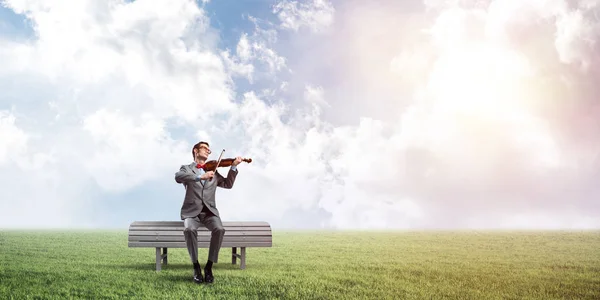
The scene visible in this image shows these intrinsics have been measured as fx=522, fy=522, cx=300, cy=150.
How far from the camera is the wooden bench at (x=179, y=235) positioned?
1174 cm

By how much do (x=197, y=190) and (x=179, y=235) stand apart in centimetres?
174

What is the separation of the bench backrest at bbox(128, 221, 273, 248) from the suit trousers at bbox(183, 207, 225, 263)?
3.71ft

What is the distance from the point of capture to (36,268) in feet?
41.5

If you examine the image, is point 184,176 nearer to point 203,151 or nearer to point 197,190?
point 197,190

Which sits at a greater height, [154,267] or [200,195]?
[200,195]

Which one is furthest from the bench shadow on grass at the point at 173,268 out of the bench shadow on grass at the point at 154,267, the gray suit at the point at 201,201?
the gray suit at the point at 201,201

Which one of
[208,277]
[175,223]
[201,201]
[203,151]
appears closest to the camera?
[208,277]

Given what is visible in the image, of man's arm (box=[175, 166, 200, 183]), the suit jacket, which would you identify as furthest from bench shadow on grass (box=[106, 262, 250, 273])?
man's arm (box=[175, 166, 200, 183])

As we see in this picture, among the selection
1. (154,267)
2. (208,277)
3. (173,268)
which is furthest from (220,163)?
(154,267)

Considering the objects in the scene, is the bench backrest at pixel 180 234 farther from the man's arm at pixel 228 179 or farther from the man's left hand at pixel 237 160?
the man's left hand at pixel 237 160

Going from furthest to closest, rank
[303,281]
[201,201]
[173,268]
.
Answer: [173,268]
[201,201]
[303,281]

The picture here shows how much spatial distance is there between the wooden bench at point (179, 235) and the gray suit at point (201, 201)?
1.18 meters

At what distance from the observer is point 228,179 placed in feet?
35.0

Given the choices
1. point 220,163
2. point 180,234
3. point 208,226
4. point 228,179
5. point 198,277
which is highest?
point 220,163
